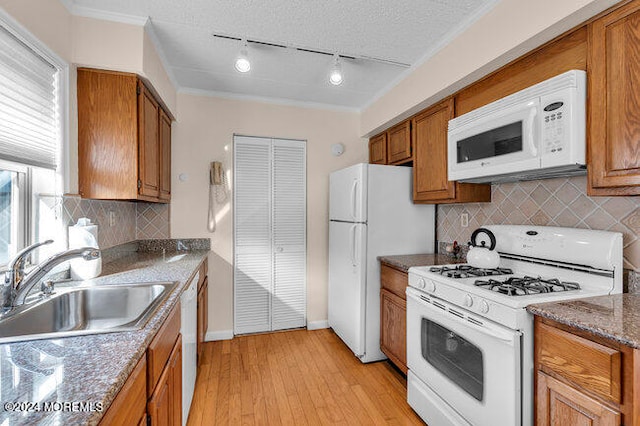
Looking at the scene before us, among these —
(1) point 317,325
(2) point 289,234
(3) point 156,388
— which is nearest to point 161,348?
(3) point 156,388

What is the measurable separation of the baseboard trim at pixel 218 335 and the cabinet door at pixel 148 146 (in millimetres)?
1479

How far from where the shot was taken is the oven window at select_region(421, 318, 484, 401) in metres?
1.51

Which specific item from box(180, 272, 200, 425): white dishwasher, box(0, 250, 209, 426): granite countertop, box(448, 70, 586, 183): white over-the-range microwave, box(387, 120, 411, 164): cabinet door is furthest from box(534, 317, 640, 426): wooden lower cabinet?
box(387, 120, 411, 164): cabinet door

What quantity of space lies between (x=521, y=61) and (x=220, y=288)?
2.93m

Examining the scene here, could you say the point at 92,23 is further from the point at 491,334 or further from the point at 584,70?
the point at 491,334

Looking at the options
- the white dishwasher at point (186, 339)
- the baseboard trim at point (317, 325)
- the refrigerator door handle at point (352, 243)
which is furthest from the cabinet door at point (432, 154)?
the white dishwasher at point (186, 339)

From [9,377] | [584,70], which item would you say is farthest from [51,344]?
[584,70]

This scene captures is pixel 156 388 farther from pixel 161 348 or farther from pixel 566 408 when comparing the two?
pixel 566 408

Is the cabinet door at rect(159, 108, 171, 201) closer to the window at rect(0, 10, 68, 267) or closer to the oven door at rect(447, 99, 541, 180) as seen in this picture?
the window at rect(0, 10, 68, 267)

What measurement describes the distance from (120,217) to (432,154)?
252cm

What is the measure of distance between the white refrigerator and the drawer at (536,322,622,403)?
1.40m

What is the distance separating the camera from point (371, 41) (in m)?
2.12

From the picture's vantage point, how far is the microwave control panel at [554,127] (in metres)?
1.40

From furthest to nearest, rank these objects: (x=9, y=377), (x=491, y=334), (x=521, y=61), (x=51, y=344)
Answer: (x=521, y=61)
(x=491, y=334)
(x=51, y=344)
(x=9, y=377)
